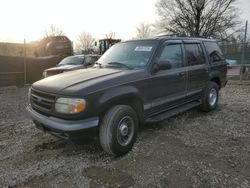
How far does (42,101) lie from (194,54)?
356 cm

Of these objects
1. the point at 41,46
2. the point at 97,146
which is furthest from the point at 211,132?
the point at 41,46

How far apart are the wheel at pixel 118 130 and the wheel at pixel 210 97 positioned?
2733 millimetres

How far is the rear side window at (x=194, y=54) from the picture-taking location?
5344 millimetres

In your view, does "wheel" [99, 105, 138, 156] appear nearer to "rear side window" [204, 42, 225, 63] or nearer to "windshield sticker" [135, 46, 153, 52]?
"windshield sticker" [135, 46, 153, 52]

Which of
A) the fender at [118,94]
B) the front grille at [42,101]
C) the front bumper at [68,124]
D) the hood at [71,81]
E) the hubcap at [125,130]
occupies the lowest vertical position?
the hubcap at [125,130]

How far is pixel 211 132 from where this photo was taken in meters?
4.86

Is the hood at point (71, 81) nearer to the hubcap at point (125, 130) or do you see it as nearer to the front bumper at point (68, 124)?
the front bumper at point (68, 124)

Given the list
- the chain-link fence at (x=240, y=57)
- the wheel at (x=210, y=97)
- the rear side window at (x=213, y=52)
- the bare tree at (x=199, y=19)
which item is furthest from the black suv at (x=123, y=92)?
the bare tree at (x=199, y=19)

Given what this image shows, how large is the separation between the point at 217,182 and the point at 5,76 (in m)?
11.0

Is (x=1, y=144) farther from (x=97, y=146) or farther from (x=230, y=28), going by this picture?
(x=230, y=28)

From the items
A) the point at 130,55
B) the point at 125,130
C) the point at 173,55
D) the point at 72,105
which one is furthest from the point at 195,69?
the point at 72,105

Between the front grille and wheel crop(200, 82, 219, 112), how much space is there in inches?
153

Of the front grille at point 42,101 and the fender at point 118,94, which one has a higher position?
the fender at point 118,94

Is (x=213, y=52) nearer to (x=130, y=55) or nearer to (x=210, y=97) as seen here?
(x=210, y=97)
